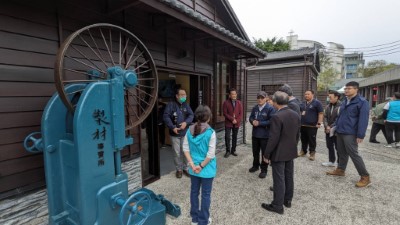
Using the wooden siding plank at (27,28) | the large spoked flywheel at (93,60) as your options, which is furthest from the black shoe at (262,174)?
the wooden siding plank at (27,28)

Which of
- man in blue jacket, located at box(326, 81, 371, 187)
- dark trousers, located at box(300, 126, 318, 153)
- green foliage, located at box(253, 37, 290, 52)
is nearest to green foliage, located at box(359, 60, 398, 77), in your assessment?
green foliage, located at box(253, 37, 290, 52)

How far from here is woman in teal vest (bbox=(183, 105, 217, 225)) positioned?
2.38m

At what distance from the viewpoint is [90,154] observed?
5.28 feet

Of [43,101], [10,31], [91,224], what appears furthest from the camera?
[43,101]

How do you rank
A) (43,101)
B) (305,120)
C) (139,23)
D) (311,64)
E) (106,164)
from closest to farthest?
(106,164) → (43,101) → (139,23) → (305,120) → (311,64)

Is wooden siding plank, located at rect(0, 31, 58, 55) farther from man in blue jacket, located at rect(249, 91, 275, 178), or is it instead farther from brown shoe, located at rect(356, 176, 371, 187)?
brown shoe, located at rect(356, 176, 371, 187)

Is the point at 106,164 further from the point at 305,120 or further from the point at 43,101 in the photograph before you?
the point at 305,120

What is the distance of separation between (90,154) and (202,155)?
1191 mm

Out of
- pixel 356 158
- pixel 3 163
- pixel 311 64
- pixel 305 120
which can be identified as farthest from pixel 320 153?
pixel 311 64

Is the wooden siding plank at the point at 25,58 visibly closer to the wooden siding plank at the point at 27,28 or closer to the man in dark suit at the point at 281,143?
the wooden siding plank at the point at 27,28

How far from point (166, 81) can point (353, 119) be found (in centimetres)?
461

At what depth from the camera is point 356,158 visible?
3590mm

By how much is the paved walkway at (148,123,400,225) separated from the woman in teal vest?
0.51m

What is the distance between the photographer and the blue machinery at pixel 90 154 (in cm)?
157
